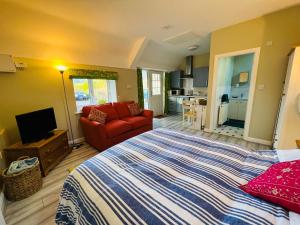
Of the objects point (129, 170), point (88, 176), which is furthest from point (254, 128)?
point (88, 176)

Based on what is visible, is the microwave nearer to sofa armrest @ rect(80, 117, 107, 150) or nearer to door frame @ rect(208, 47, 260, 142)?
door frame @ rect(208, 47, 260, 142)

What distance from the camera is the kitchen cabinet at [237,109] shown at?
4.18 m

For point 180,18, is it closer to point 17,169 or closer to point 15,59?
point 15,59

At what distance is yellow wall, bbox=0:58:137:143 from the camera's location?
2.34 meters

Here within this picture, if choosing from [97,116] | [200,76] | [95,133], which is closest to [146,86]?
[200,76]

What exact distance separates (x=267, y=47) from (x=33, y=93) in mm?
4763

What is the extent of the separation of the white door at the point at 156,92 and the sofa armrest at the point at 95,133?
302 centimetres

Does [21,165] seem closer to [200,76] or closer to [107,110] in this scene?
[107,110]

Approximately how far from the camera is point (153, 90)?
18.6 ft

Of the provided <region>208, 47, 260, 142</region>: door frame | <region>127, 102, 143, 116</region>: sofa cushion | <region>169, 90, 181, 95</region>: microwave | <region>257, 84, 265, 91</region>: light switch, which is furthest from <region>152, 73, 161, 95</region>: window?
<region>257, 84, 265, 91</region>: light switch

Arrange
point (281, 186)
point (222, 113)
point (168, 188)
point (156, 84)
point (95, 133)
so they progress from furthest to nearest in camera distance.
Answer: point (156, 84), point (222, 113), point (95, 133), point (168, 188), point (281, 186)

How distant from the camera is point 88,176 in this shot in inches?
41.1

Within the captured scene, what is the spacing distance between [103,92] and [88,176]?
130 inches

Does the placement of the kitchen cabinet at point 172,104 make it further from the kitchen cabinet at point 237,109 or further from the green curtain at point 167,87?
the kitchen cabinet at point 237,109
